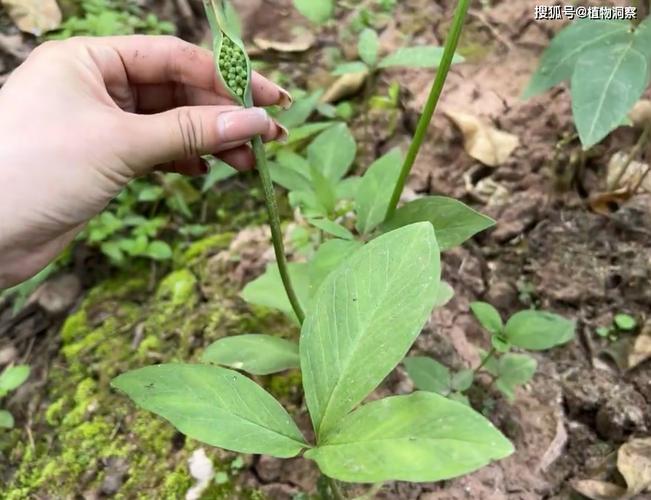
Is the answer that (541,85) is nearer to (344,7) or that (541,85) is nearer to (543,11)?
(543,11)

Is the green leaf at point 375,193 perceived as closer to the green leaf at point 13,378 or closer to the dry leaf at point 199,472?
the dry leaf at point 199,472

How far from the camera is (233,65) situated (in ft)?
2.93

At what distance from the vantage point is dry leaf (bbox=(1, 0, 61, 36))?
92.9 inches

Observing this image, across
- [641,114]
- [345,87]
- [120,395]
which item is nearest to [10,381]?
[120,395]

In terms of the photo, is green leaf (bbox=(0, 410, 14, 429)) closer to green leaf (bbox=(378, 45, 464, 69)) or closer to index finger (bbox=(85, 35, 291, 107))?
index finger (bbox=(85, 35, 291, 107))

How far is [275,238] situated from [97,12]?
1798 millimetres

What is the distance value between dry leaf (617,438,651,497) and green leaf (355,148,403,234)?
2.42 ft

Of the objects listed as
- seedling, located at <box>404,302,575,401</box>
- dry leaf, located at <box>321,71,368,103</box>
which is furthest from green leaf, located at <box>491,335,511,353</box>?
dry leaf, located at <box>321,71,368,103</box>

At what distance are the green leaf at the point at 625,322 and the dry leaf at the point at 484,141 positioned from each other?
0.63m

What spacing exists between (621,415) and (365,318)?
2.78 ft

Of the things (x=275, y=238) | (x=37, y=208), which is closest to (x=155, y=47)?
(x=37, y=208)

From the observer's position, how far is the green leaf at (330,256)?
1215 mm

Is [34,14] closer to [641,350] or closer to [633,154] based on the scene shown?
[633,154]

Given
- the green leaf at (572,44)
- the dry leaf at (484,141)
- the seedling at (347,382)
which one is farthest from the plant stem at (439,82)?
the dry leaf at (484,141)
